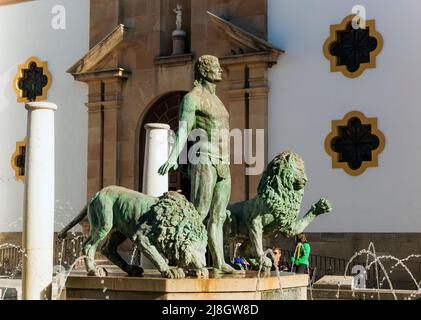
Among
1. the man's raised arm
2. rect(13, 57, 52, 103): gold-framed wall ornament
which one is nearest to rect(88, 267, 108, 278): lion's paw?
the man's raised arm

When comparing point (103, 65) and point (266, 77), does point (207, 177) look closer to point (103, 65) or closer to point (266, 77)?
point (266, 77)

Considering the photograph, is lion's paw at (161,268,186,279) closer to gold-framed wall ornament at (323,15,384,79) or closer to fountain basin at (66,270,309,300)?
fountain basin at (66,270,309,300)

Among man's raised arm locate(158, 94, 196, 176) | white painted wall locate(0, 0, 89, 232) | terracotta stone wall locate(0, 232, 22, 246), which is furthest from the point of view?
terracotta stone wall locate(0, 232, 22, 246)

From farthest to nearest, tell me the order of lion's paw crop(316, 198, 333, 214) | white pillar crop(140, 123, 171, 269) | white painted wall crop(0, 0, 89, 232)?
1. white painted wall crop(0, 0, 89, 232)
2. white pillar crop(140, 123, 171, 269)
3. lion's paw crop(316, 198, 333, 214)

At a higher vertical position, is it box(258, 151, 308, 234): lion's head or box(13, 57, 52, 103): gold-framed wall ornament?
box(13, 57, 52, 103): gold-framed wall ornament

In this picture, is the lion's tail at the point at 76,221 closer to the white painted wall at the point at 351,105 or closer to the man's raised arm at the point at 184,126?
the man's raised arm at the point at 184,126

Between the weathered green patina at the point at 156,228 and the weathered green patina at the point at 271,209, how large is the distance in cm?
117

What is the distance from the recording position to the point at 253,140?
1989 centimetres

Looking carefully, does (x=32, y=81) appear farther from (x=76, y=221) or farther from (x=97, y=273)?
(x=97, y=273)

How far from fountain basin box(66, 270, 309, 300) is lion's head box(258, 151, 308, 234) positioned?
2.97ft

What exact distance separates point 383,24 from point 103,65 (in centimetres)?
729

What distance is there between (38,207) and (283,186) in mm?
2722

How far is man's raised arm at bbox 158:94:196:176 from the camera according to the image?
30.4 ft
